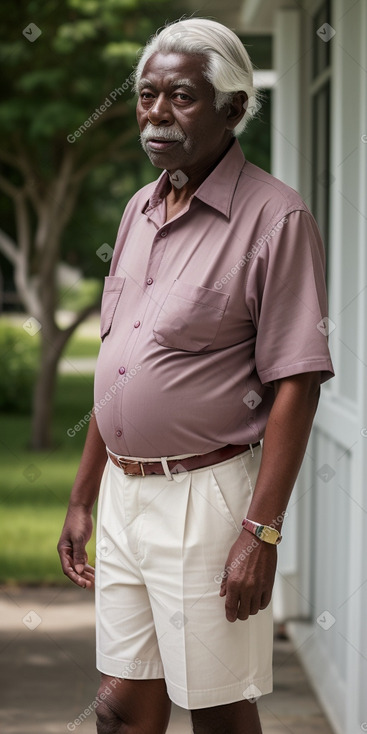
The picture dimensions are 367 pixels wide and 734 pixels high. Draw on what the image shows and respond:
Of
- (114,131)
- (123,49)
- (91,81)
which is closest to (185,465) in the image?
(123,49)

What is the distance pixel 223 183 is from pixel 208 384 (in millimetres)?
429

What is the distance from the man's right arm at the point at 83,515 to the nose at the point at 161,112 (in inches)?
29.3

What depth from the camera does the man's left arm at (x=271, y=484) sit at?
2199 mm

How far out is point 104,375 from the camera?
7.99 ft

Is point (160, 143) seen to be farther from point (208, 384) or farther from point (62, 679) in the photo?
point (62, 679)

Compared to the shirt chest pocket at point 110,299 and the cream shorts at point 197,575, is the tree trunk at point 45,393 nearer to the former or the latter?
the shirt chest pocket at point 110,299

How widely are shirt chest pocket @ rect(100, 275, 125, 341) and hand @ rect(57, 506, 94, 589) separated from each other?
473mm

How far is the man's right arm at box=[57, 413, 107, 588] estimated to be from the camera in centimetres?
266

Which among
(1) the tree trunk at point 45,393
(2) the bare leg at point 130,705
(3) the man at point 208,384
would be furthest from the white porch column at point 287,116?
(1) the tree trunk at point 45,393

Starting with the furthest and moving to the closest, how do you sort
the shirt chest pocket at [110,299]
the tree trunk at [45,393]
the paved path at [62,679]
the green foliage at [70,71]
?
the tree trunk at [45,393] → the green foliage at [70,71] → the paved path at [62,679] → the shirt chest pocket at [110,299]

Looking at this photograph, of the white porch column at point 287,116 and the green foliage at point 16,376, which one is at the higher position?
the white porch column at point 287,116

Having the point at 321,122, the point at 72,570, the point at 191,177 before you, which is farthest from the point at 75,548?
the point at 321,122

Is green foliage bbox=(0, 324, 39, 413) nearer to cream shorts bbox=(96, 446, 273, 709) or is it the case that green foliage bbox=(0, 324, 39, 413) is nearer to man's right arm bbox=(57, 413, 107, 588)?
man's right arm bbox=(57, 413, 107, 588)

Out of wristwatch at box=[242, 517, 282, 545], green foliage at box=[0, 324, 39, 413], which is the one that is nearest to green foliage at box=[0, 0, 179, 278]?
green foliage at box=[0, 324, 39, 413]
